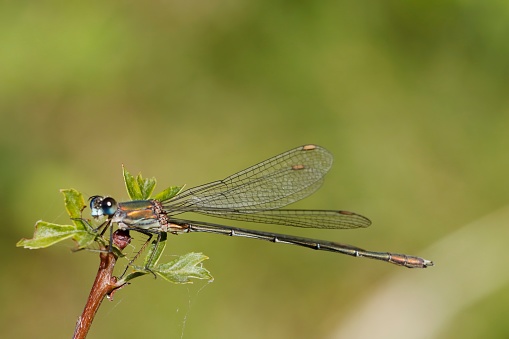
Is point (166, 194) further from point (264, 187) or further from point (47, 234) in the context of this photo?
point (264, 187)

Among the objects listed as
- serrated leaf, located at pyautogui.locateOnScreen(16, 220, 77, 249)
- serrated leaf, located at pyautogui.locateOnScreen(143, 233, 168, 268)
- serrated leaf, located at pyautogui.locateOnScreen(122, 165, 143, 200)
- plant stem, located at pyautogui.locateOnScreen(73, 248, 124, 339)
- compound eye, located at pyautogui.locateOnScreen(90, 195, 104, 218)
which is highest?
compound eye, located at pyautogui.locateOnScreen(90, 195, 104, 218)

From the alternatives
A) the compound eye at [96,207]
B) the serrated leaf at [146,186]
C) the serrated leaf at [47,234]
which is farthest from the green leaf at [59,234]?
the compound eye at [96,207]

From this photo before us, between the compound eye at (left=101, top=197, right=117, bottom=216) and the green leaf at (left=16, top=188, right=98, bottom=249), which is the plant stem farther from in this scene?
the compound eye at (left=101, top=197, right=117, bottom=216)

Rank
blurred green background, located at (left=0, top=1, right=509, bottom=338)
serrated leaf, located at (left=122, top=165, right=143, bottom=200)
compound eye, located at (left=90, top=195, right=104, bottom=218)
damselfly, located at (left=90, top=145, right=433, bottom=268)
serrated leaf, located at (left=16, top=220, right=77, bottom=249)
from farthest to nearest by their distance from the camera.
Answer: blurred green background, located at (left=0, top=1, right=509, bottom=338), damselfly, located at (left=90, top=145, right=433, bottom=268), compound eye, located at (left=90, top=195, right=104, bottom=218), serrated leaf, located at (left=122, top=165, right=143, bottom=200), serrated leaf, located at (left=16, top=220, right=77, bottom=249)

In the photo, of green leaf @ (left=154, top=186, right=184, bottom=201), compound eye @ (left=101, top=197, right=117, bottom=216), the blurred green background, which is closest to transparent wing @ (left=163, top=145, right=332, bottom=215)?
compound eye @ (left=101, top=197, right=117, bottom=216)

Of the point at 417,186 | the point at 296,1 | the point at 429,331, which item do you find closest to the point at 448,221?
the point at 417,186

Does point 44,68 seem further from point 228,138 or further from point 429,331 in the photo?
point 429,331

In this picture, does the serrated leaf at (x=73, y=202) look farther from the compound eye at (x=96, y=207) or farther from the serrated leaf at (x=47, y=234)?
the compound eye at (x=96, y=207)
